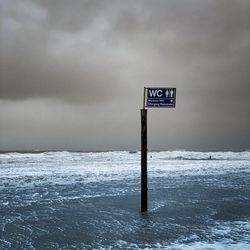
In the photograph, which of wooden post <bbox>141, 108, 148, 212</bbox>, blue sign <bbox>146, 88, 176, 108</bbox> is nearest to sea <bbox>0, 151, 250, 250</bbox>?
wooden post <bbox>141, 108, 148, 212</bbox>

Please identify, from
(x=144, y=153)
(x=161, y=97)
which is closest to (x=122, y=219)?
(x=144, y=153)

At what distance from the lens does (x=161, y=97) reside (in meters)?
11.3

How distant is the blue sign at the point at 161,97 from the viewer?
11188 millimetres

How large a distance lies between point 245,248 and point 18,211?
7469 millimetres

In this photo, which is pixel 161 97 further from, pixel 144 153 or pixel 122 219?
pixel 122 219

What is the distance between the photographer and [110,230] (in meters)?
9.19

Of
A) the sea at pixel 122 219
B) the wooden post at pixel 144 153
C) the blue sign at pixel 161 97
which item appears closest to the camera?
the sea at pixel 122 219

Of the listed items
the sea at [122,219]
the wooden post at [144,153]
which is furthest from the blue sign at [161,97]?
the sea at [122,219]

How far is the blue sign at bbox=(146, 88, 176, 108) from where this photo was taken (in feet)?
36.7

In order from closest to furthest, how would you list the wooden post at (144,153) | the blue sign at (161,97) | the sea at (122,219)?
the sea at (122,219) → the blue sign at (161,97) → the wooden post at (144,153)

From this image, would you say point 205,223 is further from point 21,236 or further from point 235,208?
point 21,236

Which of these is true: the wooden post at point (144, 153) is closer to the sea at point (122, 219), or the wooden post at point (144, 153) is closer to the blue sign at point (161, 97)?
the sea at point (122, 219)

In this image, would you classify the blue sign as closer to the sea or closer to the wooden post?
the wooden post

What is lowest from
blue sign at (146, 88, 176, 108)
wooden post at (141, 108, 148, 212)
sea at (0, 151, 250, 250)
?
sea at (0, 151, 250, 250)
